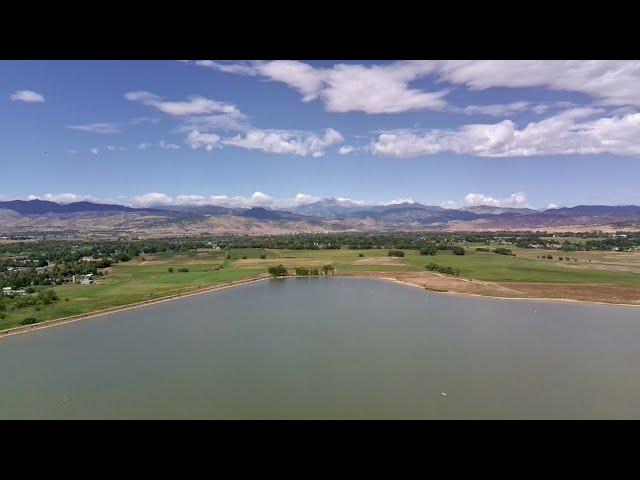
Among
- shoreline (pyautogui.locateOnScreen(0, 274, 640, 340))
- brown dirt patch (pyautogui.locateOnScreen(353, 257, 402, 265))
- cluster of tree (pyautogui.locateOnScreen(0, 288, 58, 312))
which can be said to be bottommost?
shoreline (pyautogui.locateOnScreen(0, 274, 640, 340))

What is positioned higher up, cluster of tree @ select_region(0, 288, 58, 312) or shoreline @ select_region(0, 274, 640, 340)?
cluster of tree @ select_region(0, 288, 58, 312)

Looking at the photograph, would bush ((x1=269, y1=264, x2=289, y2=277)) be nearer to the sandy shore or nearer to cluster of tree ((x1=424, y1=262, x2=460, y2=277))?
the sandy shore

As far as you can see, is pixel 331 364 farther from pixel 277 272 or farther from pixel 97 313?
pixel 277 272

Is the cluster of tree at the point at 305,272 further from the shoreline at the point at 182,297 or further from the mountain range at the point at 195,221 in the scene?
the mountain range at the point at 195,221

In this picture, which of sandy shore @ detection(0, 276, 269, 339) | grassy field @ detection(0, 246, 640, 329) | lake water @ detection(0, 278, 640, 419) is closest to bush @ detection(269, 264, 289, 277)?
grassy field @ detection(0, 246, 640, 329)

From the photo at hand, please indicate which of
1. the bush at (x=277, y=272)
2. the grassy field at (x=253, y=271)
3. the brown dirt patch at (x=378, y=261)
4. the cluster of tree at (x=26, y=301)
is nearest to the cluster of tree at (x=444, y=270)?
the grassy field at (x=253, y=271)
